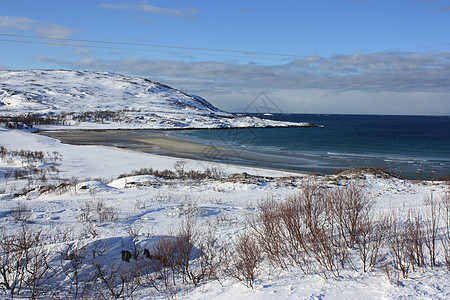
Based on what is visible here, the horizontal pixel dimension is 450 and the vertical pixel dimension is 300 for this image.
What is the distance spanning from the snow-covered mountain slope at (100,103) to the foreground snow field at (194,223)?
6691cm

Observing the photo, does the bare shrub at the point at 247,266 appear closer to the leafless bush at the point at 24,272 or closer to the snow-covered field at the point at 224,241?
the snow-covered field at the point at 224,241

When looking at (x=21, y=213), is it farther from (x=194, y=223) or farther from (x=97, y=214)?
(x=194, y=223)

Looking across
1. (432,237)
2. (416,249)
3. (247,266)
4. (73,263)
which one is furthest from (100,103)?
(416,249)

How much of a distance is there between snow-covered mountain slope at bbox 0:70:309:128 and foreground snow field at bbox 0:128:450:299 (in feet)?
220

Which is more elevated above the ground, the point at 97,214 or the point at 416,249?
the point at 416,249

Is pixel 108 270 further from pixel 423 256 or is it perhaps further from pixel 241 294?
pixel 423 256

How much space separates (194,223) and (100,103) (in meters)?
125

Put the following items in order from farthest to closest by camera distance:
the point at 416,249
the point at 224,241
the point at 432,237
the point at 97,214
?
the point at 97,214, the point at 224,241, the point at 432,237, the point at 416,249

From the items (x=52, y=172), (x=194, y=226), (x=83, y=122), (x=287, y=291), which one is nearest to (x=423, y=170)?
(x=194, y=226)

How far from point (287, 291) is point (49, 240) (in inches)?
219

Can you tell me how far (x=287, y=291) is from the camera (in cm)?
434

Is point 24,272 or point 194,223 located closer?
point 24,272

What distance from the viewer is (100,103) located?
122750mm

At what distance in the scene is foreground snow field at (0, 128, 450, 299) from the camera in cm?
434
